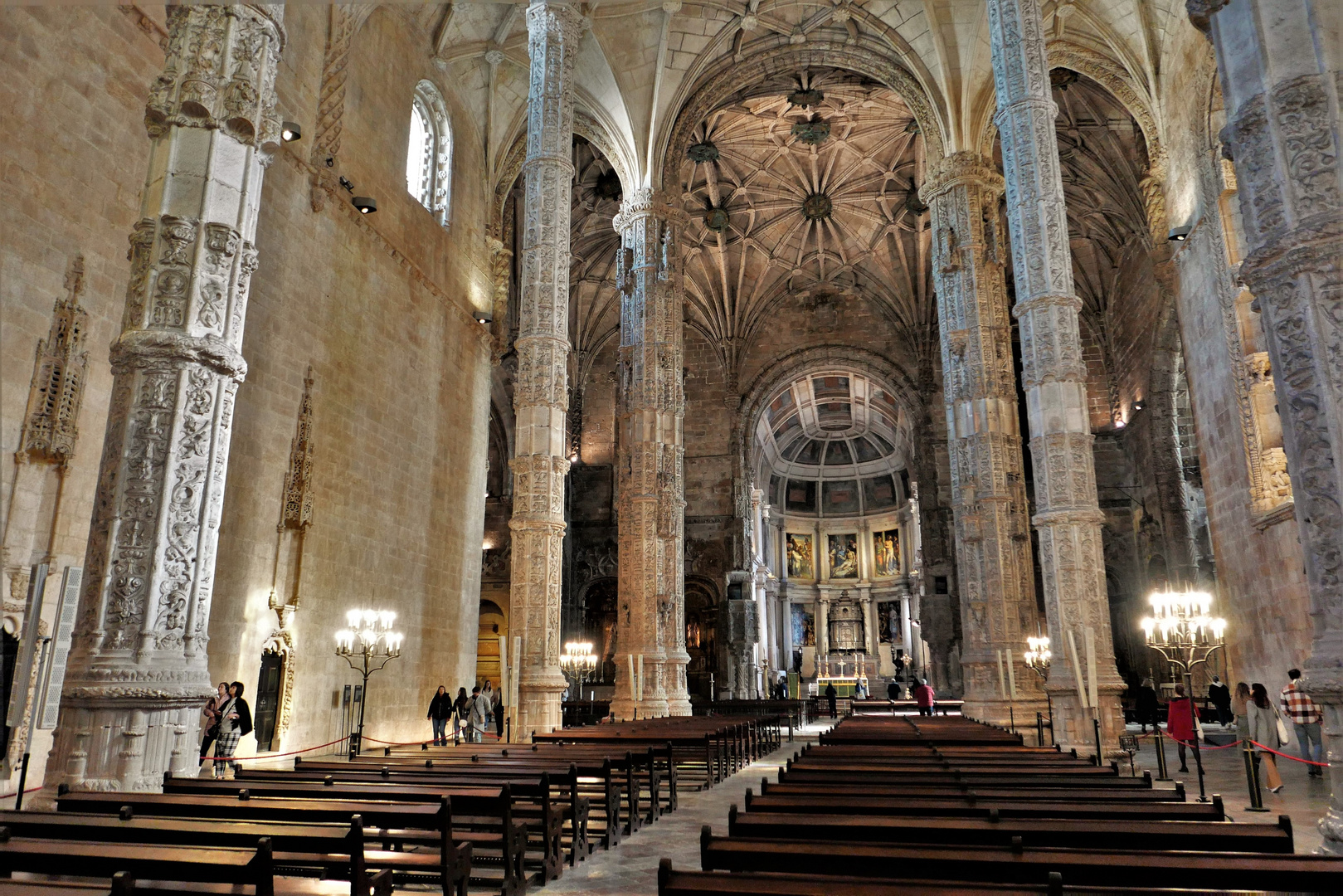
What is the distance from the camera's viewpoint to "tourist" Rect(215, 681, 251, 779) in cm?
1060

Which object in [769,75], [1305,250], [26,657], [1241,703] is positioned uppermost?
[769,75]

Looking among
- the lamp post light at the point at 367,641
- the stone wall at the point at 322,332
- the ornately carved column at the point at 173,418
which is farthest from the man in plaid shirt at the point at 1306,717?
the stone wall at the point at 322,332

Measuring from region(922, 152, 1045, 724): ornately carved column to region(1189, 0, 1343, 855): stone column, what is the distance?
12.9 m

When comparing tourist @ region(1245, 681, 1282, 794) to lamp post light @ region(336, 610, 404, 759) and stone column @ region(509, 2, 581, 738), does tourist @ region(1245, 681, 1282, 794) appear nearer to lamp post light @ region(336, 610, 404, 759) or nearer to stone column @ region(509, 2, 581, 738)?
stone column @ region(509, 2, 581, 738)

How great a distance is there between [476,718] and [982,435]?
11.2 m

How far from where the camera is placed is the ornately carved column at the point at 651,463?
19344 mm

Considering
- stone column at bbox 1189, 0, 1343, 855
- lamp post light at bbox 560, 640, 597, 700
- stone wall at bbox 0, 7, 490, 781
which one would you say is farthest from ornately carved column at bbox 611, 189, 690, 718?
stone column at bbox 1189, 0, 1343, 855

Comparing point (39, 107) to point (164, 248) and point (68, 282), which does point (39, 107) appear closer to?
point (68, 282)

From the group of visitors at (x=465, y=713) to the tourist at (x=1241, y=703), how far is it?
10.8 m

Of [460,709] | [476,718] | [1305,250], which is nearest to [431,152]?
→ [460,709]

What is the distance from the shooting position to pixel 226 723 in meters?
10.6

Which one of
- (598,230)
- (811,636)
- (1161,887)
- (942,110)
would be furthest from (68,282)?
(811,636)

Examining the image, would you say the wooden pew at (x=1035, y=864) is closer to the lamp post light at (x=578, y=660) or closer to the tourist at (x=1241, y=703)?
the tourist at (x=1241, y=703)

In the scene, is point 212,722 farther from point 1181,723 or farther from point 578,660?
point 578,660
